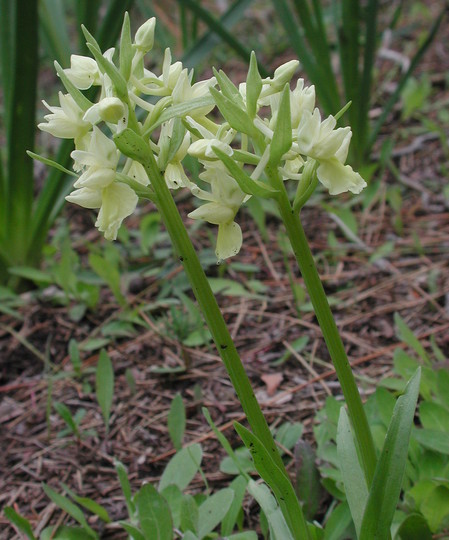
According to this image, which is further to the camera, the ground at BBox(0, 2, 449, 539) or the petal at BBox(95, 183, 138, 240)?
the ground at BBox(0, 2, 449, 539)

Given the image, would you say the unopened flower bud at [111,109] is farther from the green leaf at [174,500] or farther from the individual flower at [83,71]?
the green leaf at [174,500]

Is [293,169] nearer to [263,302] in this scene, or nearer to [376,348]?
[376,348]

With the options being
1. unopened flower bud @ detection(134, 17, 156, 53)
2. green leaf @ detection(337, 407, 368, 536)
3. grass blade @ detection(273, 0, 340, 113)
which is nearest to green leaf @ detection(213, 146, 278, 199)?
unopened flower bud @ detection(134, 17, 156, 53)

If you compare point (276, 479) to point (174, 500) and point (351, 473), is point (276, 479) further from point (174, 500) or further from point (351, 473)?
point (174, 500)

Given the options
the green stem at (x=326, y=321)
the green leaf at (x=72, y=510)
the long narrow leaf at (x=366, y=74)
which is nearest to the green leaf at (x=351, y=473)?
the green stem at (x=326, y=321)

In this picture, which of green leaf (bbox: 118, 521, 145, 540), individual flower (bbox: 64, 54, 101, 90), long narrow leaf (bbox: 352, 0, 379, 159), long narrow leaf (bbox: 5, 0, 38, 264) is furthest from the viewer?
long narrow leaf (bbox: 352, 0, 379, 159)

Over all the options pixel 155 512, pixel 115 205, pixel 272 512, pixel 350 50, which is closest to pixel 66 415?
pixel 155 512

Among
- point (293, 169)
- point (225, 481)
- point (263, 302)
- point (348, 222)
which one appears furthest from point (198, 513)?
point (348, 222)

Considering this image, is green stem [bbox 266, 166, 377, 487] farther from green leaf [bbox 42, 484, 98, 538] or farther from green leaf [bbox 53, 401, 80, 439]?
green leaf [bbox 53, 401, 80, 439]
